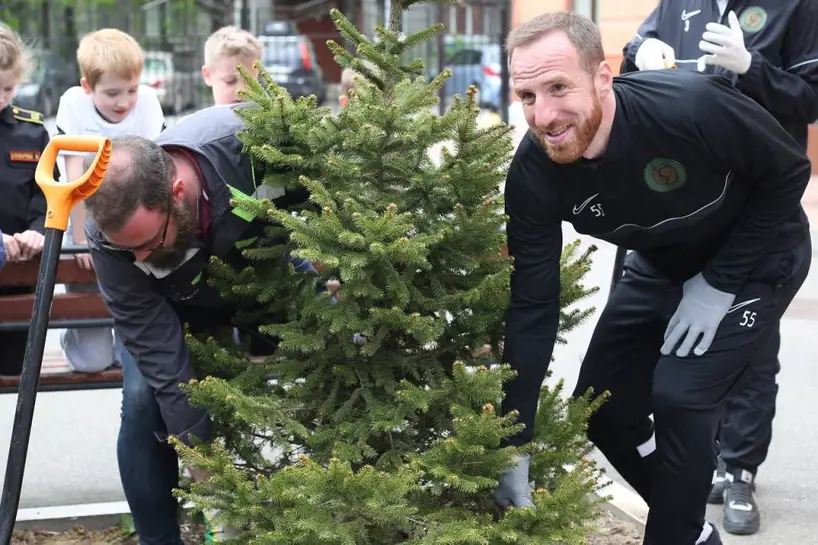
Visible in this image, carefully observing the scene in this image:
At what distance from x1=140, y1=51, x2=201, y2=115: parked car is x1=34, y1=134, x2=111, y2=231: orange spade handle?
16856 millimetres

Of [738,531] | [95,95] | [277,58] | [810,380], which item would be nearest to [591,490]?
[738,531]

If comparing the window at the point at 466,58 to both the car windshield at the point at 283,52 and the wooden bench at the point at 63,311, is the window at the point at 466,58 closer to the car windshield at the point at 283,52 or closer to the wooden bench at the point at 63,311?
the car windshield at the point at 283,52

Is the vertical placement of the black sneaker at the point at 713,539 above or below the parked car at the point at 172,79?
below

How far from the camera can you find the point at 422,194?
294 cm

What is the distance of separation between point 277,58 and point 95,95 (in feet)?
51.6

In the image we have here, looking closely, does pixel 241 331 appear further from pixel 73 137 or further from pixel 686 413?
pixel 686 413

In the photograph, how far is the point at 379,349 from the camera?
9.72 ft

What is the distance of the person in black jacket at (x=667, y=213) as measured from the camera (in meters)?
2.80

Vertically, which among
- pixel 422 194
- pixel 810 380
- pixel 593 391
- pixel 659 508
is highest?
pixel 422 194

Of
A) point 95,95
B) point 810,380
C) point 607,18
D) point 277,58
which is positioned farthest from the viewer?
point 277,58

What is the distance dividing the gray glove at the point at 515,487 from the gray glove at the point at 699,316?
1.77 feet

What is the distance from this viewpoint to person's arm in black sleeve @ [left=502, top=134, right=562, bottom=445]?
115 inches

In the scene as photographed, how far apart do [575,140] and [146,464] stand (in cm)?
149

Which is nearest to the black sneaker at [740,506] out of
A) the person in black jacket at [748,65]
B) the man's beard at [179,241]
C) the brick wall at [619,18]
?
the person in black jacket at [748,65]
